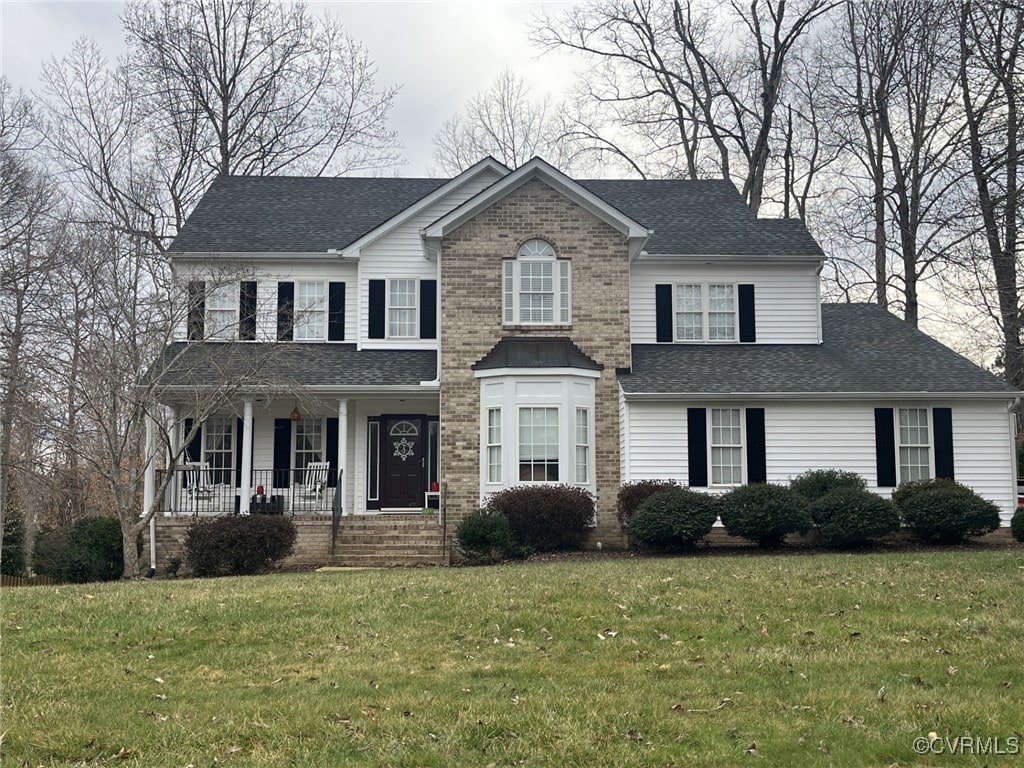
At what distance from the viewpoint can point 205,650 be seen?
9.65m

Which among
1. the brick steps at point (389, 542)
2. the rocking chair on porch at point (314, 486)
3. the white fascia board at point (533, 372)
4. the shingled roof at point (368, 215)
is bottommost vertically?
the brick steps at point (389, 542)

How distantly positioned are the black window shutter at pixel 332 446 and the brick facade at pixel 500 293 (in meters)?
2.88

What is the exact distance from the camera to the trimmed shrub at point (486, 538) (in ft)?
62.8

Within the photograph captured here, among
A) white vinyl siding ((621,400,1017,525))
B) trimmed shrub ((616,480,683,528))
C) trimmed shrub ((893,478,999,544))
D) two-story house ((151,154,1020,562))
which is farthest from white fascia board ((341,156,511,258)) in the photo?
trimmed shrub ((893,478,999,544))

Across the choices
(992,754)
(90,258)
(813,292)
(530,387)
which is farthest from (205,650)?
(813,292)

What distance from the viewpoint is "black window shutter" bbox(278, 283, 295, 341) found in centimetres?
2425

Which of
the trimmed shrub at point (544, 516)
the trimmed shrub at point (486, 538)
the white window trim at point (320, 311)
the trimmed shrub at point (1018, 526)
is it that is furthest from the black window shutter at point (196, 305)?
the trimmed shrub at point (1018, 526)

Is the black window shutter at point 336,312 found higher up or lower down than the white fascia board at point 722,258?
lower down

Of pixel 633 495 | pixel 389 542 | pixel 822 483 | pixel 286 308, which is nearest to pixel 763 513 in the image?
pixel 822 483

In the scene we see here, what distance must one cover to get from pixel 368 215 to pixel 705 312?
8998mm

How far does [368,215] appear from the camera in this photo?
88.8 feet

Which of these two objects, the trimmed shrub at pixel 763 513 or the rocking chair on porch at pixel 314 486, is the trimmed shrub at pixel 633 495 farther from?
the rocking chair on porch at pixel 314 486

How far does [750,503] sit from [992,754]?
40.6 ft

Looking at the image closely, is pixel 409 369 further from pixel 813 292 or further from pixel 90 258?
pixel 813 292
